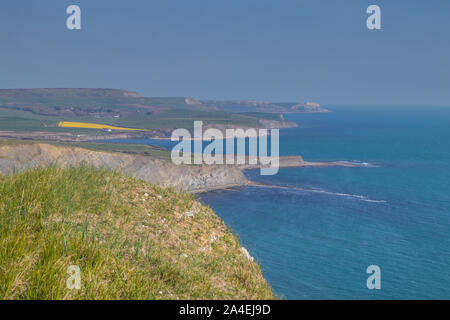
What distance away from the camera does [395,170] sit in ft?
374

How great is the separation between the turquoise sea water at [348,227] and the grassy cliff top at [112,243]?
1314 cm

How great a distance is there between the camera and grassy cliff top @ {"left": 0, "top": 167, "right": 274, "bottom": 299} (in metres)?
6.44

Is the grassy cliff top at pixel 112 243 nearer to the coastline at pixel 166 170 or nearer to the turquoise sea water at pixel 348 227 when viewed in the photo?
the turquoise sea water at pixel 348 227

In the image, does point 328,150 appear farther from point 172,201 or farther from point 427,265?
point 172,201

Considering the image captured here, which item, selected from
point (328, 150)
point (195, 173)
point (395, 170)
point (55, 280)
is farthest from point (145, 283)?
point (328, 150)

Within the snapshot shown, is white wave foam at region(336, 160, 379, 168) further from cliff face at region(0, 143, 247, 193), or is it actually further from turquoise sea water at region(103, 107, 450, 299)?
cliff face at region(0, 143, 247, 193)

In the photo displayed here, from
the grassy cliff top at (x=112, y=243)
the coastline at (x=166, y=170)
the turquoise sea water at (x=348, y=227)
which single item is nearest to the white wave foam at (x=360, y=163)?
the turquoise sea water at (x=348, y=227)

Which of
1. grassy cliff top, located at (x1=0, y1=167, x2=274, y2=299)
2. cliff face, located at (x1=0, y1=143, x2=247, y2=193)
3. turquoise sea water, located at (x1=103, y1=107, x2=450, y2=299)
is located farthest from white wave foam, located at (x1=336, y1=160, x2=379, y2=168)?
grassy cliff top, located at (x1=0, y1=167, x2=274, y2=299)

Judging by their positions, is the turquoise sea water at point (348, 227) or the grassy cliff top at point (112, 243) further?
the turquoise sea water at point (348, 227)

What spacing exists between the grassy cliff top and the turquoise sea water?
43.1 ft

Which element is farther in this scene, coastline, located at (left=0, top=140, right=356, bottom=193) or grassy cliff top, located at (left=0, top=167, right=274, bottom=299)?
coastline, located at (left=0, top=140, right=356, bottom=193)

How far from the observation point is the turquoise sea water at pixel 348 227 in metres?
44.9

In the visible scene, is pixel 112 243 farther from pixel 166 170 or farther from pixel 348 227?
pixel 166 170

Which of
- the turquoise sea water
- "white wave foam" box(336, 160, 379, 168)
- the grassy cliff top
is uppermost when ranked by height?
the grassy cliff top
